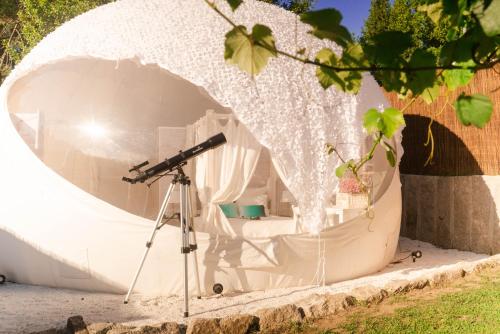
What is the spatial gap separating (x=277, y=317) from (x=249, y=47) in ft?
12.3

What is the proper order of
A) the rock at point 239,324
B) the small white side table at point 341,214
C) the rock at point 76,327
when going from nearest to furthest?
the rock at point 76,327
the rock at point 239,324
the small white side table at point 341,214

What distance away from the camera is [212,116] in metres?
8.73

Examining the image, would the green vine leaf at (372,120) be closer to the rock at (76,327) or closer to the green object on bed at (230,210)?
the rock at (76,327)

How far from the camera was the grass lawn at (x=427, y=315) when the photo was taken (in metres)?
4.59

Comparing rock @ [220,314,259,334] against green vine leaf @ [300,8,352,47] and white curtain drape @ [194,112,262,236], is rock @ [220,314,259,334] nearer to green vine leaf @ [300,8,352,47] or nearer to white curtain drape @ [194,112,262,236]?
white curtain drape @ [194,112,262,236]

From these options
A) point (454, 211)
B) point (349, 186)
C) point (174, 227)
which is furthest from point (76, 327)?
point (454, 211)

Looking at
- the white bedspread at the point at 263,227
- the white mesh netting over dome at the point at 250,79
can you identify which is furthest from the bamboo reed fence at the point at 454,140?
the white bedspread at the point at 263,227

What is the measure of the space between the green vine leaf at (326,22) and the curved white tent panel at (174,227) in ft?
14.7

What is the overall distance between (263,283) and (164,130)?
4.48 metres

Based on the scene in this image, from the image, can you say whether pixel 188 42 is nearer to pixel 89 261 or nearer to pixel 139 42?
pixel 139 42

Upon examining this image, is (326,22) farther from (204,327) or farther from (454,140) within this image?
(454,140)

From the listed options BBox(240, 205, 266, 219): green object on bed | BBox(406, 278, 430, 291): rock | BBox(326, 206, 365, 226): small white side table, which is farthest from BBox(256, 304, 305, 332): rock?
BBox(240, 205, 266, 219): green object on bed

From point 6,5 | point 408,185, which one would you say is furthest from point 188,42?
point 6,5

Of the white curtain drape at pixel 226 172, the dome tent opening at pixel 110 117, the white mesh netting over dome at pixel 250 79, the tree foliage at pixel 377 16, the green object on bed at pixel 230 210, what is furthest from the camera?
the tree foliage at pixel 377 16
